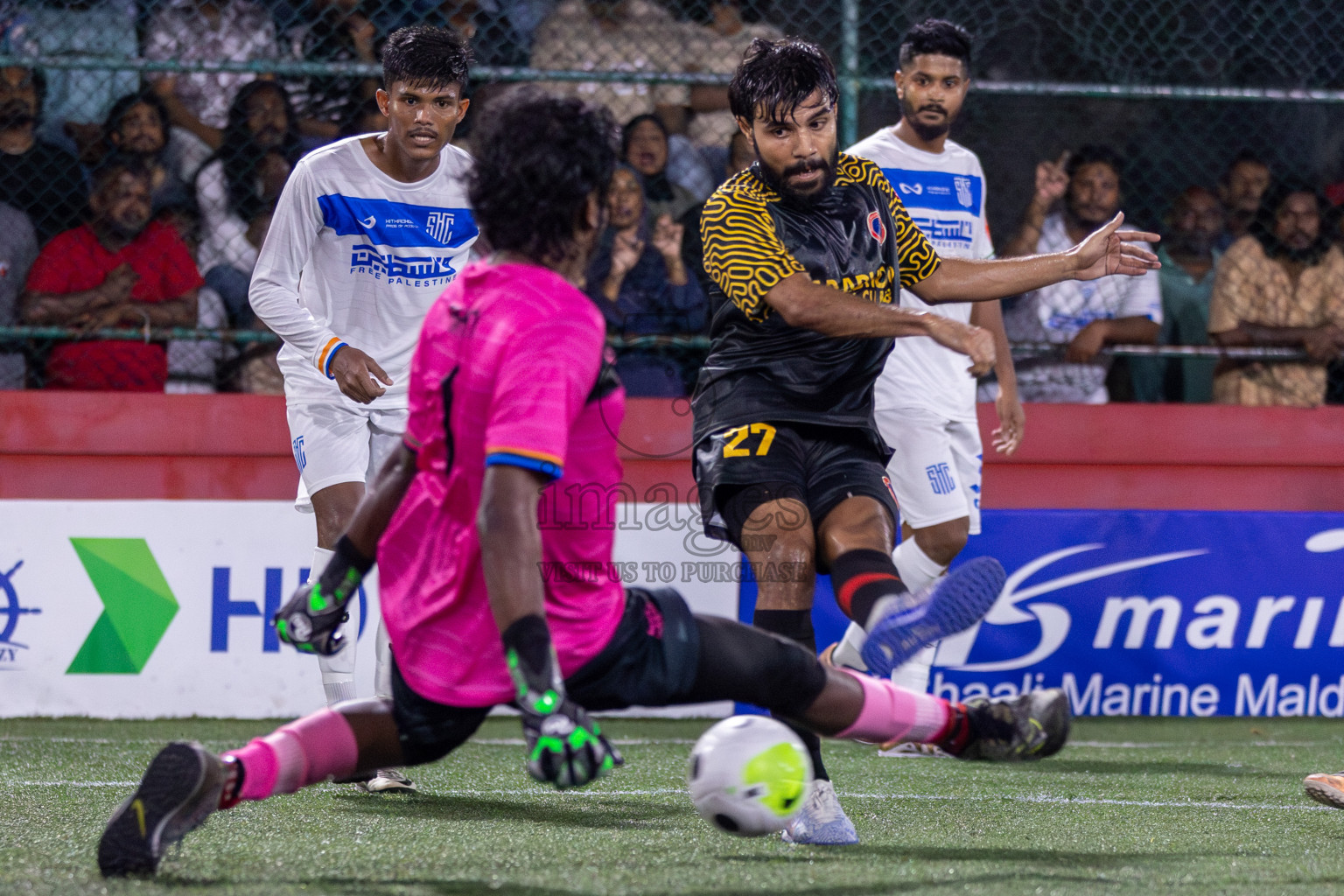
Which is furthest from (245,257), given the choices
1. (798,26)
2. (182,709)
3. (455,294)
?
(455,294)

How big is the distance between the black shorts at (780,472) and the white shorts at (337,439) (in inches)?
54.0

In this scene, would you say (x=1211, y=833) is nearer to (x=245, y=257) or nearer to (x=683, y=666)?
(x=683, y=666)

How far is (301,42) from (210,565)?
2580mm

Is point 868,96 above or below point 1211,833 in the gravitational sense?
above

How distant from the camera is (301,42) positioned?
699 cm

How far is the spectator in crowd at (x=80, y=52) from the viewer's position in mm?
6801

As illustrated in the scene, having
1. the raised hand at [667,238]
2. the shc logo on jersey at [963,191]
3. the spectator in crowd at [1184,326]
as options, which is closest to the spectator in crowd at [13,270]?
the raised hand at [667,238]

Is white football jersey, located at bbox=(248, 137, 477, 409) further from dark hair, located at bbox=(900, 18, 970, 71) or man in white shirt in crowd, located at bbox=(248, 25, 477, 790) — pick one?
dark hair, located at bbox=(900, 18, 970, 71)

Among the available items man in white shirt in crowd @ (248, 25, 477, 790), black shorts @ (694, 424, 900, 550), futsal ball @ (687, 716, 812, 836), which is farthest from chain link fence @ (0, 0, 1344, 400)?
futsal ball @ (687, 716, 812, 836)

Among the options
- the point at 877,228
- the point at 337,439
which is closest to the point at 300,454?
the point at 337,439

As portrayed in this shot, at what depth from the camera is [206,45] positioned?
278 inches

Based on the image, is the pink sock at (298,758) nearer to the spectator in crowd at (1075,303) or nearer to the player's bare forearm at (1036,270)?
the player's bare forearm at (1036,270)

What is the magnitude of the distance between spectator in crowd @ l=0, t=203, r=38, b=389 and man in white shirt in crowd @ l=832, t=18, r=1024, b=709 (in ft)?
12.4

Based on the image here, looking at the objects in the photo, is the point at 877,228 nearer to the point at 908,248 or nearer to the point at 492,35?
the point at 908,248
